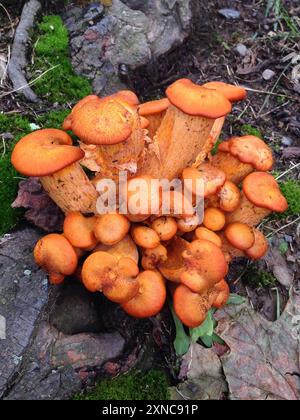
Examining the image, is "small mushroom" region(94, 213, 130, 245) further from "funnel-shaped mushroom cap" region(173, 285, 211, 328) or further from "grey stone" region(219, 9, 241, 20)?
"grey stone" region(219, 9, 241, 20)

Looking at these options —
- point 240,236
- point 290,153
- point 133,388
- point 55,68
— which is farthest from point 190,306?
point 55,68

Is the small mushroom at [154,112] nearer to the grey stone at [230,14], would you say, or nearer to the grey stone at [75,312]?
the grey stone at [75,312]

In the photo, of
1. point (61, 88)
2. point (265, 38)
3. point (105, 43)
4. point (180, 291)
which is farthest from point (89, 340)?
point (265, 38)

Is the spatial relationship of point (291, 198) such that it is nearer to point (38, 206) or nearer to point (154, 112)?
point (154, 112)

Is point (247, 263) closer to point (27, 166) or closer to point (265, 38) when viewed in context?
point (27, 166)

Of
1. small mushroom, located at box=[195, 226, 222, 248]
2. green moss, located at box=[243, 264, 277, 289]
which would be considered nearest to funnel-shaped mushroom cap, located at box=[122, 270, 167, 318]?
small mushroom, located at box=[195, 226, 222, 248]
